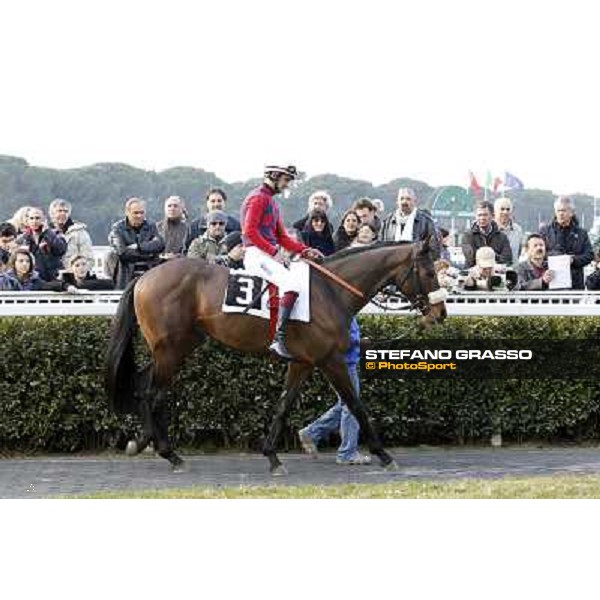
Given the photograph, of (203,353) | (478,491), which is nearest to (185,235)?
(203,353)

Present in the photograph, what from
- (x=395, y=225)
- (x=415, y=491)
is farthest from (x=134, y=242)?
(x=415, y=491)

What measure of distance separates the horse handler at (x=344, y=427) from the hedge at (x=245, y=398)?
35 centimetres

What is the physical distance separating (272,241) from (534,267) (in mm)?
3049

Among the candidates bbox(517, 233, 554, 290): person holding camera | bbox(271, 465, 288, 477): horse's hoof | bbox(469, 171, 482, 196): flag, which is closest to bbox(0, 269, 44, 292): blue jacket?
bbox(271, 465, 288, 477): horse's hoof

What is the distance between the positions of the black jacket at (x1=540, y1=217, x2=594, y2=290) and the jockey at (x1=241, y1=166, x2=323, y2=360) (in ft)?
9.81

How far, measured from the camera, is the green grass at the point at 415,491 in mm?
8070

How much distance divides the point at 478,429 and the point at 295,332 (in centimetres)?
214

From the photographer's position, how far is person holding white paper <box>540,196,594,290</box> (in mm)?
11891

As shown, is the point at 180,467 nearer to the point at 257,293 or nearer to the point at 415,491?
the point at 257,293

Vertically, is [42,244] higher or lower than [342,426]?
higher

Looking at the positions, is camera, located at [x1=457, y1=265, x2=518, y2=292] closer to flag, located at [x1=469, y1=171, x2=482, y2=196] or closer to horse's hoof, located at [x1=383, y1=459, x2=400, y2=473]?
horse's hoof, located at [x1=383, y1=459, x2=400, y2=473]

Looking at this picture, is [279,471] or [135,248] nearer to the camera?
[279,471]

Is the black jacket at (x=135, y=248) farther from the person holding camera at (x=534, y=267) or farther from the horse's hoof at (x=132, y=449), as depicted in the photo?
the person holding camera at (x=534, y=267)

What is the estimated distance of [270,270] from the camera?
9.80 m
